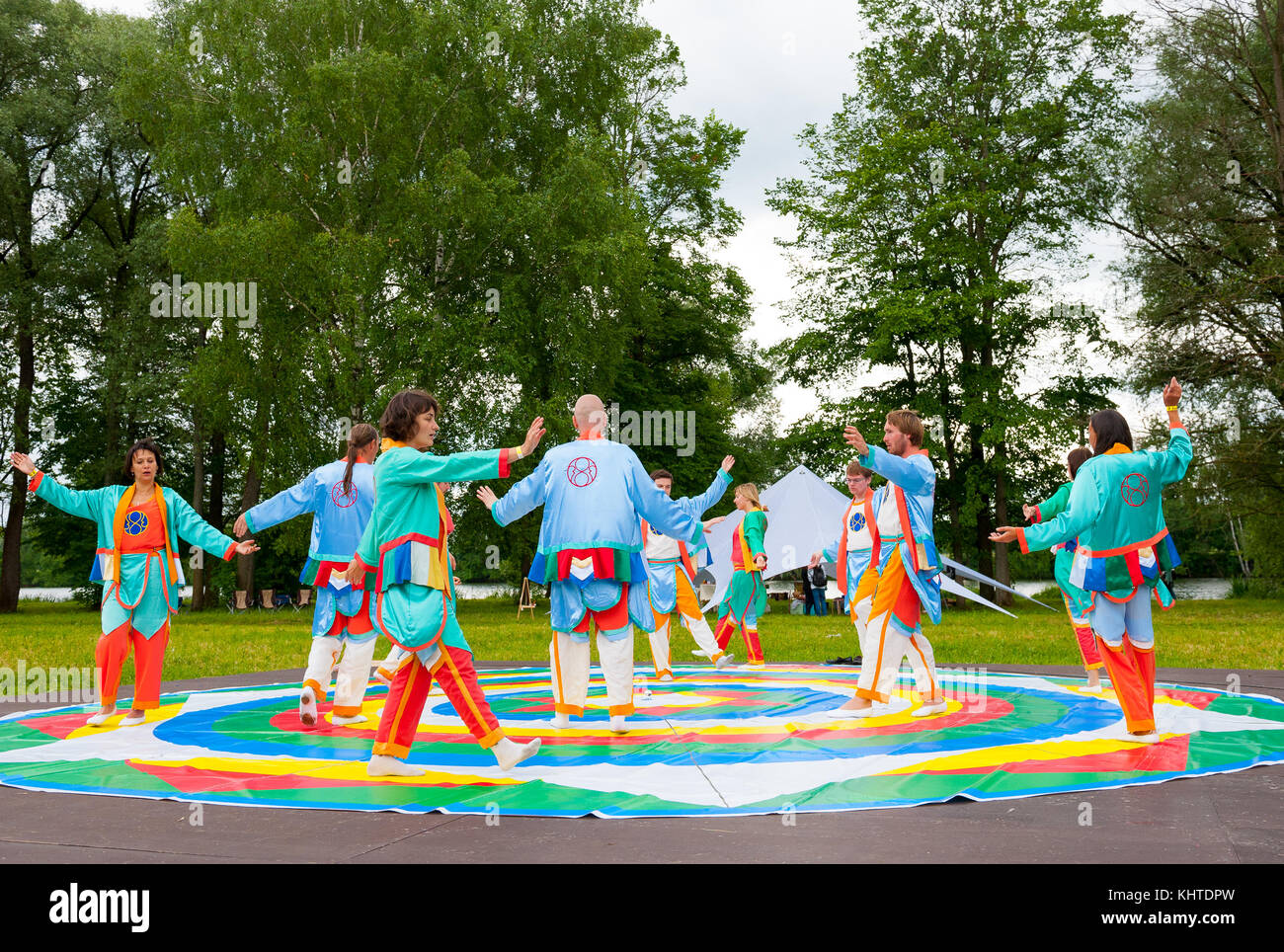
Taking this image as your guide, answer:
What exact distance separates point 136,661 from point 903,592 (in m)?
5.28

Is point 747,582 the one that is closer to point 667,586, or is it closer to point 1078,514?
point 667,586

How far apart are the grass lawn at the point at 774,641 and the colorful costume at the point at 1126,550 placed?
5293 millimetres

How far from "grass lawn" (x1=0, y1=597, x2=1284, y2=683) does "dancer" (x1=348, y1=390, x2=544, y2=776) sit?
675 cm

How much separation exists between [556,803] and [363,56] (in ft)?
70.3

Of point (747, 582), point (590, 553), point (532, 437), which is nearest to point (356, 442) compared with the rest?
point (590, 553)

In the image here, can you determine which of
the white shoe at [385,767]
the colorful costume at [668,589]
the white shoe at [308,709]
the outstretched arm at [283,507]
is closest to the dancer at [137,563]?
the outstretched arm at [283,507]

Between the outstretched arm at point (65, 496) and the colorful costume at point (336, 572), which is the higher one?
the outstretched arm at point (65, 496)

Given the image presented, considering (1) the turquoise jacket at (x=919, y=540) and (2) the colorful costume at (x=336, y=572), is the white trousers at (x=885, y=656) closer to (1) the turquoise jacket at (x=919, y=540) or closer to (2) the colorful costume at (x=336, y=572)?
(1) the turquoise jacket at (x=919, y=540)

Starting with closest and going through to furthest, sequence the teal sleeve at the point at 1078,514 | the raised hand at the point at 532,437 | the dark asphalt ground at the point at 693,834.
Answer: the dark asphalt ground at the point at 693,834 < the raised hand at the point at 532,437 < the teal sleeve at the point at 1078,514

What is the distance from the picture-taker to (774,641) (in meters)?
16.4

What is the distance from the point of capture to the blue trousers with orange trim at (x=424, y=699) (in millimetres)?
5316

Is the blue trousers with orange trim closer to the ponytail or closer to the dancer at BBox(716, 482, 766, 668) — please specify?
the ponytail

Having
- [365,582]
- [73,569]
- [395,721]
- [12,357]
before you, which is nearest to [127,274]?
[12,357]
